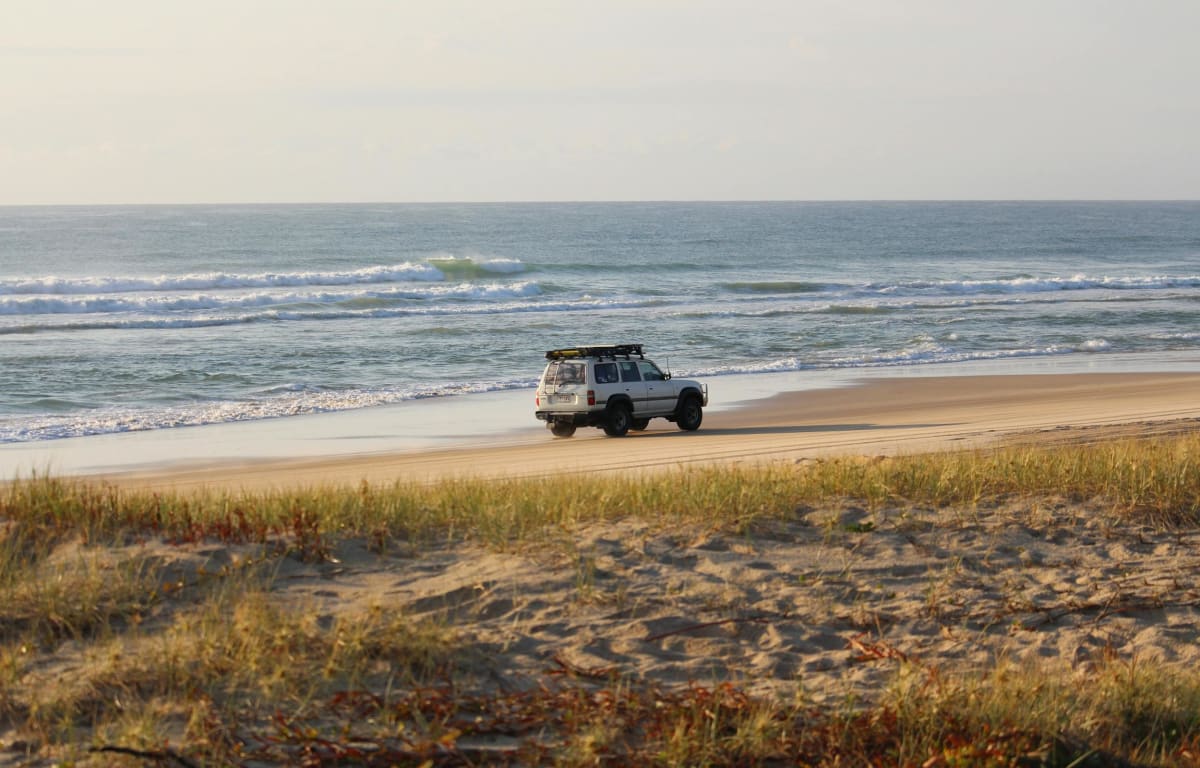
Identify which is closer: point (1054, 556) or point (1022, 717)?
point (1022, 717)

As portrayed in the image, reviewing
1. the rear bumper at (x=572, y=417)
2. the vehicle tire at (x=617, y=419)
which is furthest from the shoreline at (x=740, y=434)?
the rear bumper at (x=572, y=417)

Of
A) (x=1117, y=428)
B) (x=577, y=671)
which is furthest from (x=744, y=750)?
(x=1117, y=428)

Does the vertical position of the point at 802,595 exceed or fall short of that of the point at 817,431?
it exceeds it

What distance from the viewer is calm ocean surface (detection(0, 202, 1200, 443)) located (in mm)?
29453

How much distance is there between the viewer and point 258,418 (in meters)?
24.7

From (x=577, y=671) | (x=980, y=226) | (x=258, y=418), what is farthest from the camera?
(x=980, y=226)

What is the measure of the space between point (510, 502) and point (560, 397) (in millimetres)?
13003

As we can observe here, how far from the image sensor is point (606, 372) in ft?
74.9

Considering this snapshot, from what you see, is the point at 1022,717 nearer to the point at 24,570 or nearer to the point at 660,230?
the point at 24,570

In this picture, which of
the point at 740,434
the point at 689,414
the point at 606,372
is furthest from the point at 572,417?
the point at 740,434

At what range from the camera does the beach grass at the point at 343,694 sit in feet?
18.7

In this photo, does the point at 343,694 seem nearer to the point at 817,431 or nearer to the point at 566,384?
the point at 566,384

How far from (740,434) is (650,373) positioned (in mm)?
2329

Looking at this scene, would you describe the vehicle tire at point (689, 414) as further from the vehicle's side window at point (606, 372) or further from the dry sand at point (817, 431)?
the vehicle's side window at point (606, 372)
